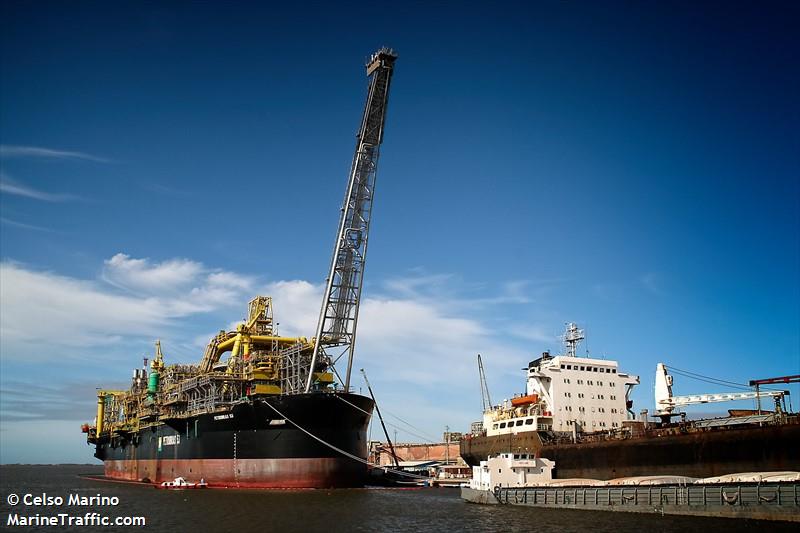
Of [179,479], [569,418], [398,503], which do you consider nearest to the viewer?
[398,503]

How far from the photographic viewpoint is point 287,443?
5156 cm

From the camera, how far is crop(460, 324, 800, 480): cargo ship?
35969mm

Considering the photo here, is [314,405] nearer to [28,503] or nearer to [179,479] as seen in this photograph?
[179,479]

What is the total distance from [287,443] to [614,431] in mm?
26102

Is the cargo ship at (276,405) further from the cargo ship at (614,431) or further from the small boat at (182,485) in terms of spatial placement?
the cargo ship at (614,431)

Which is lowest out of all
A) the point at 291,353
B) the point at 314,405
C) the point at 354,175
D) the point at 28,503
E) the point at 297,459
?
the point at 28,503

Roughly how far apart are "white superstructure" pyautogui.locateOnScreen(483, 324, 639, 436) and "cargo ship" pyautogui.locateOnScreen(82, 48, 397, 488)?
14494 millimetres

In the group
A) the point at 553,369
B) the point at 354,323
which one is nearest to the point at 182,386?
the point at 354,323

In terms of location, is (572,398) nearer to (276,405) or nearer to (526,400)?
(526,400)

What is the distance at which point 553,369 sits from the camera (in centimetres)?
5550

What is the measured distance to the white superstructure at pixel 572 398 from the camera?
54.6 metres

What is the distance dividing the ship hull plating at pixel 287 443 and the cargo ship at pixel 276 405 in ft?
0.28

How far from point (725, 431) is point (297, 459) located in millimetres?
31979

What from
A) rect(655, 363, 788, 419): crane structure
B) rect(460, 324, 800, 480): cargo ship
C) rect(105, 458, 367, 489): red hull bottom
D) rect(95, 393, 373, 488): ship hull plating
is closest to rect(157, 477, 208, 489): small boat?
rect(105, 458, 367, 489): red hull bottom
